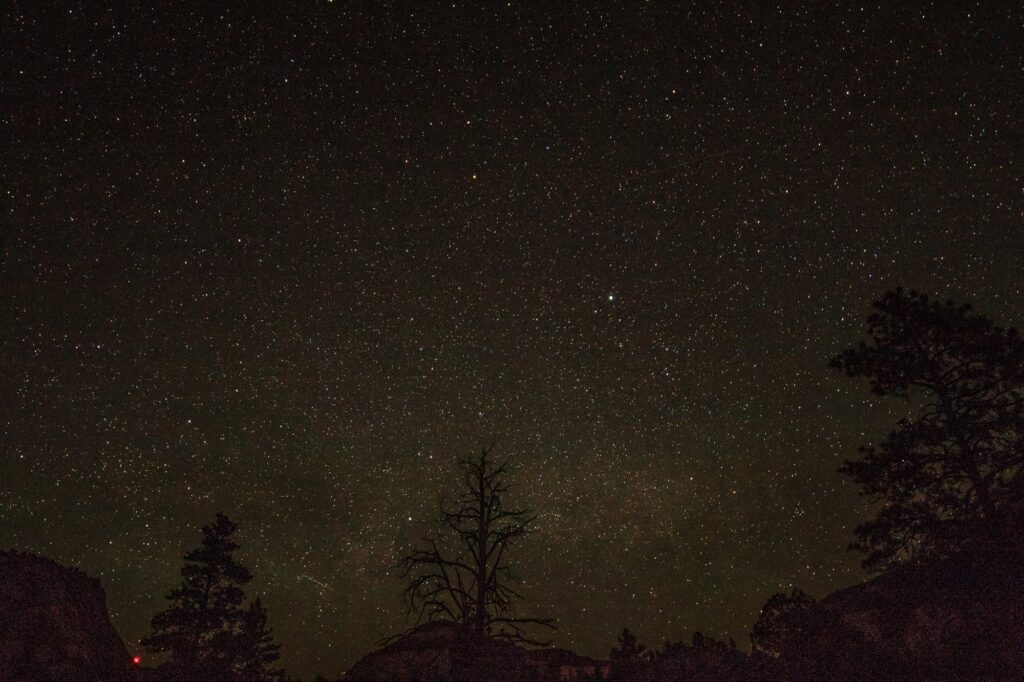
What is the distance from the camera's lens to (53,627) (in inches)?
933

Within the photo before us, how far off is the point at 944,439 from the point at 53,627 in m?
28.1

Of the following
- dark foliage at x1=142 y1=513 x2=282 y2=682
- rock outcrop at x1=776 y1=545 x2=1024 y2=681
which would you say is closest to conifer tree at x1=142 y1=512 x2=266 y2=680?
dark foliage at x1=142 y1=513 x2=282 y2=682

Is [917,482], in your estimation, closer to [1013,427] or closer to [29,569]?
[1013,427]

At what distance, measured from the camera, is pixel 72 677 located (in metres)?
22.1

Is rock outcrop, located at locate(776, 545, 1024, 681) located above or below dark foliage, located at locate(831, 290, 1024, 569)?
below

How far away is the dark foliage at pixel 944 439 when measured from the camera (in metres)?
15.3

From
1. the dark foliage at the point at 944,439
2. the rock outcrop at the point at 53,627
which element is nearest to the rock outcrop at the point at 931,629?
the dark foliage at the point at 944,439

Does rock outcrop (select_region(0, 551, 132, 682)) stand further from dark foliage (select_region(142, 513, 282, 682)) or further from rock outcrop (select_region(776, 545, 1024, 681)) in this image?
rock outcrop (select_region(776, 545, 1024, 681))

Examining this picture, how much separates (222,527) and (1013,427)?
3300cm

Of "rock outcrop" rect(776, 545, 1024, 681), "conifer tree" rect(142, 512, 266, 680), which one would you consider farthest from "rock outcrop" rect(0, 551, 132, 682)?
"rock outcrop" rect(776, 545, 1024, 681)

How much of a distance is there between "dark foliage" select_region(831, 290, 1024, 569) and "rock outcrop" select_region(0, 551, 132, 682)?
24082 millimetres

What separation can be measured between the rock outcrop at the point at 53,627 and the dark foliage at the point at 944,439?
Result: 24.1 meters

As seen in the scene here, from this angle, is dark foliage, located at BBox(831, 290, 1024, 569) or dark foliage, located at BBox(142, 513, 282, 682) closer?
dark foliage, located at BBox(831, 290, 1024, 569)

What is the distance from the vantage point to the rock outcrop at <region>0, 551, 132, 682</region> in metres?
22.0
